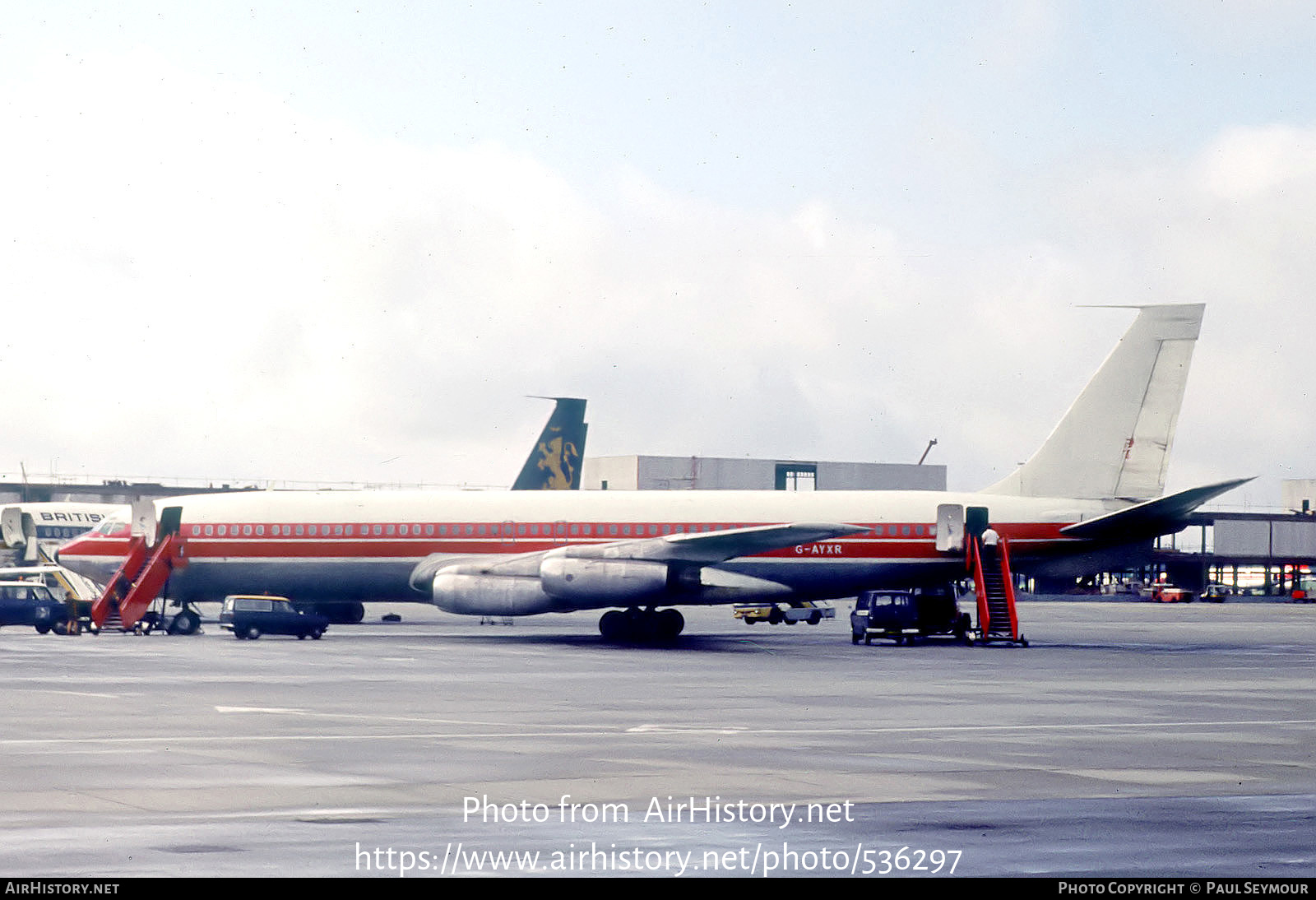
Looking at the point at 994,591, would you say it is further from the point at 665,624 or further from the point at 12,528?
the point at 12,528

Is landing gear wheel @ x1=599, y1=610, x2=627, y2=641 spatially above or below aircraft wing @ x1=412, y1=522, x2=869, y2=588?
below

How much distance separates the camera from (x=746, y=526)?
50.8m

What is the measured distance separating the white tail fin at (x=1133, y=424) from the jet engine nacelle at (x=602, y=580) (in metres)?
13.8

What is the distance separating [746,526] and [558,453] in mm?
31556

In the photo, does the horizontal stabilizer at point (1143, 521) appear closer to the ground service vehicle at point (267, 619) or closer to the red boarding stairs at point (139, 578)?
the ground service vehicle at point (267, 619)

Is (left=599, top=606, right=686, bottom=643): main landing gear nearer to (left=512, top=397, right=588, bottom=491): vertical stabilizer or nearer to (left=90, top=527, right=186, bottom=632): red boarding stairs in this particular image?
(left=90, top=527, right=186, bottom=632): red boarding stairs

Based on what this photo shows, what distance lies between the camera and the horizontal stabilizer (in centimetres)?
4903

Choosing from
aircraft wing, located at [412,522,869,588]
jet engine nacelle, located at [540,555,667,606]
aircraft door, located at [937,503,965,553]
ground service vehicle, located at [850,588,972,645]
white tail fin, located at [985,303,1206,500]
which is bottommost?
ground service vehicle, located at [850,588,972,645]

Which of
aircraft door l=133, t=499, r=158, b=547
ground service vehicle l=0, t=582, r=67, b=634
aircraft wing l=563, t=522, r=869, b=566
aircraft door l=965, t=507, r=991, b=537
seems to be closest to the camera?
aircraft wing l=563, t=522, r=869, b=566

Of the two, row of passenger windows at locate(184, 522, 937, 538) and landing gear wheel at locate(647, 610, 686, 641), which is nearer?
landing gear wheel at locate(647, 610, 686, 641)

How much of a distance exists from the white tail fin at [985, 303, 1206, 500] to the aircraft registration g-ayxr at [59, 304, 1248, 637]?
0.18ft

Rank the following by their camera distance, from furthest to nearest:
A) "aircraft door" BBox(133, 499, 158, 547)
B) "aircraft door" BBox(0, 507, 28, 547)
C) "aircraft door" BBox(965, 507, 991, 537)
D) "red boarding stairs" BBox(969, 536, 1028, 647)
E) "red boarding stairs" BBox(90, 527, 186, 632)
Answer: "aircraft door" BBox(0, 507, 28, 547) < "aircraft door" BBox(133, 499, 158, 547) < "red boarding stairs" BBox(90, 527, 186, 632) < "aircraft door" BBox(965, 507, 991, 537) < "red boarding stairs" BBox(969, 536, 1028, 647)

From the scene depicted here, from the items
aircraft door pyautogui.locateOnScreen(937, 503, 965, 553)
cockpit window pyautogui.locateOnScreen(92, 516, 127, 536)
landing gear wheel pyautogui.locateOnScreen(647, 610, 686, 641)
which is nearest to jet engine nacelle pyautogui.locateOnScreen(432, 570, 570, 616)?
landing gear wheel pyautogui.locateOnScreen(647, 610, 686, 641)
